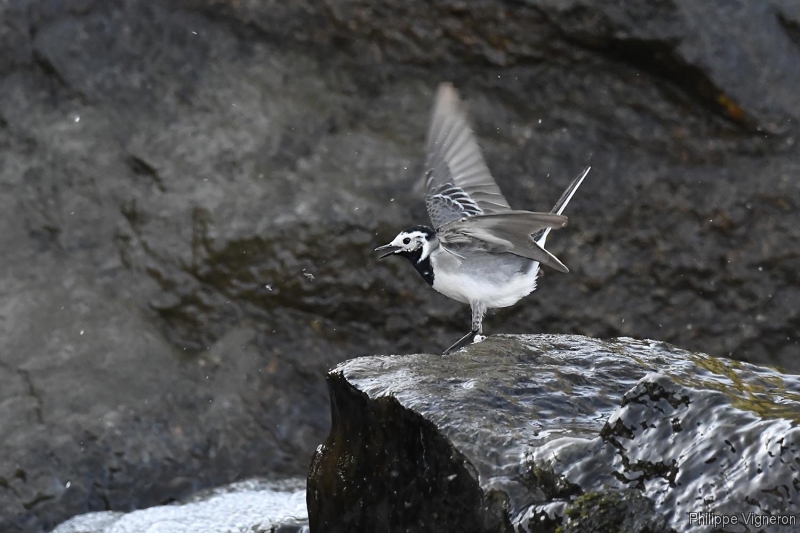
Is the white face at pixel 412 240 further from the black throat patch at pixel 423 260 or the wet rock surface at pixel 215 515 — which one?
the wet rock surface at pixel 215 515

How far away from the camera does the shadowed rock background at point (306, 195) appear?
641 cm

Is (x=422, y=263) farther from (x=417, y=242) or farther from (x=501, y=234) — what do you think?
(x=501, y=234)

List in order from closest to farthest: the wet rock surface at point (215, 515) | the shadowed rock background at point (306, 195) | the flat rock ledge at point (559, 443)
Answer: the flat rock ledge at point (559, 443)
the wet rock surface at point (215, 515)
the shadowed rock background at point (306, 195)

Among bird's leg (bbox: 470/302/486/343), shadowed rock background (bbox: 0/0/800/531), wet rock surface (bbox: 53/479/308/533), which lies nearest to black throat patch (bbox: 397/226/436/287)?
bird's leg (bbox: 470/302/486/343)

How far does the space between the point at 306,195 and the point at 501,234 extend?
6.42 ft

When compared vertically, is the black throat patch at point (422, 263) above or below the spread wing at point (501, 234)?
below

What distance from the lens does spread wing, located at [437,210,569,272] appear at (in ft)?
16.0

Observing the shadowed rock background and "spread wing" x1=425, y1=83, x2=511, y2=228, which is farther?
the shadowed rock background

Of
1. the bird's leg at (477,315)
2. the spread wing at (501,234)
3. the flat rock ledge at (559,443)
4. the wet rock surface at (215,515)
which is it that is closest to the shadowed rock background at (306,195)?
the wet rock surface at (215,515)

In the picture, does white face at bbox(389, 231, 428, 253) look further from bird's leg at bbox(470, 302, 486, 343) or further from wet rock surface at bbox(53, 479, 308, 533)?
wet rock surface at bbox(53, 479, 308, 533)

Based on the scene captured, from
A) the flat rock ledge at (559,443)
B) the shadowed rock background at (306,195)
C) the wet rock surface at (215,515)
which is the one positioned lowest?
the wet rock surface at (215,515)

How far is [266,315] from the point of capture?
672 cm

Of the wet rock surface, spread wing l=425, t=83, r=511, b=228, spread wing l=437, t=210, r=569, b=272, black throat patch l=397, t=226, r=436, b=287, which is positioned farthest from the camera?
spread wing l=425, t=83, r=511, b=228

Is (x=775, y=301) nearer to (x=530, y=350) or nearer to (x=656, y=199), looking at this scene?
(x=656, y=199)
